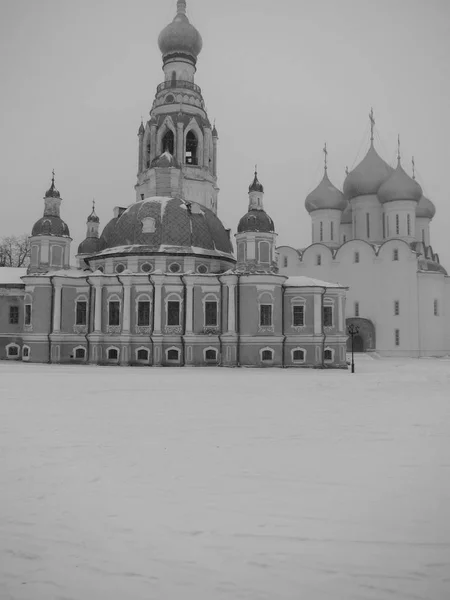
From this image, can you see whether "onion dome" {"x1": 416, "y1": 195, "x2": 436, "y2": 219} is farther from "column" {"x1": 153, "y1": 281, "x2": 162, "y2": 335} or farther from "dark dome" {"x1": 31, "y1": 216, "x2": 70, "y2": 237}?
"dark dome" {"x1": 31, "y1": 216, "x2": 70, "y2": 237}

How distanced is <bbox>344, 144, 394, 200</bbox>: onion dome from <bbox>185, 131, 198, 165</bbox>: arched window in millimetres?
14212

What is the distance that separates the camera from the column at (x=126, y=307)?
35625mm

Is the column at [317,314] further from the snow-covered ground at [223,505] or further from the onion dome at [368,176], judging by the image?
the snow-covered ground at [223,505]

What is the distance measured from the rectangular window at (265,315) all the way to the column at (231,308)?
5.29ft

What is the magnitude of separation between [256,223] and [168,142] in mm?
14263

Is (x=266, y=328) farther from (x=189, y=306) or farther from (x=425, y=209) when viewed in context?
(x=425, y=209)

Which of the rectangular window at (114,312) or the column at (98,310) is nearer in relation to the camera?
the column at (98,310)

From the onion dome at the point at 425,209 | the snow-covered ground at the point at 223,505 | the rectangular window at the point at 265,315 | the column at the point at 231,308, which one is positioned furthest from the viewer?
the onion dome at the point at 425,209

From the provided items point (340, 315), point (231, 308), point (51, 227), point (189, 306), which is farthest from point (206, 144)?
point (340, 315)

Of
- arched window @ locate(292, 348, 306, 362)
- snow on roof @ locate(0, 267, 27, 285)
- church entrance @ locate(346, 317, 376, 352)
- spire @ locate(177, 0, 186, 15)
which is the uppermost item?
spire @ locate(177, 0, 186, 15)

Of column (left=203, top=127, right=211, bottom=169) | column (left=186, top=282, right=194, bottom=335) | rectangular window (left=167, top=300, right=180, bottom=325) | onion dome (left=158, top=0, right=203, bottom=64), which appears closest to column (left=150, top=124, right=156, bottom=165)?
column (left=203, top=127, right=211, bottom=169)

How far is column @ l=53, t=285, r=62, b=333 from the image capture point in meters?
36.4

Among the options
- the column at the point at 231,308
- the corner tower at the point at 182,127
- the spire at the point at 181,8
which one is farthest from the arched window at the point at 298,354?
the spire at the point at 181,8

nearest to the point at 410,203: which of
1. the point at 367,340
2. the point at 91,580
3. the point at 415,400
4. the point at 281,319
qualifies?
the point at 367,340
